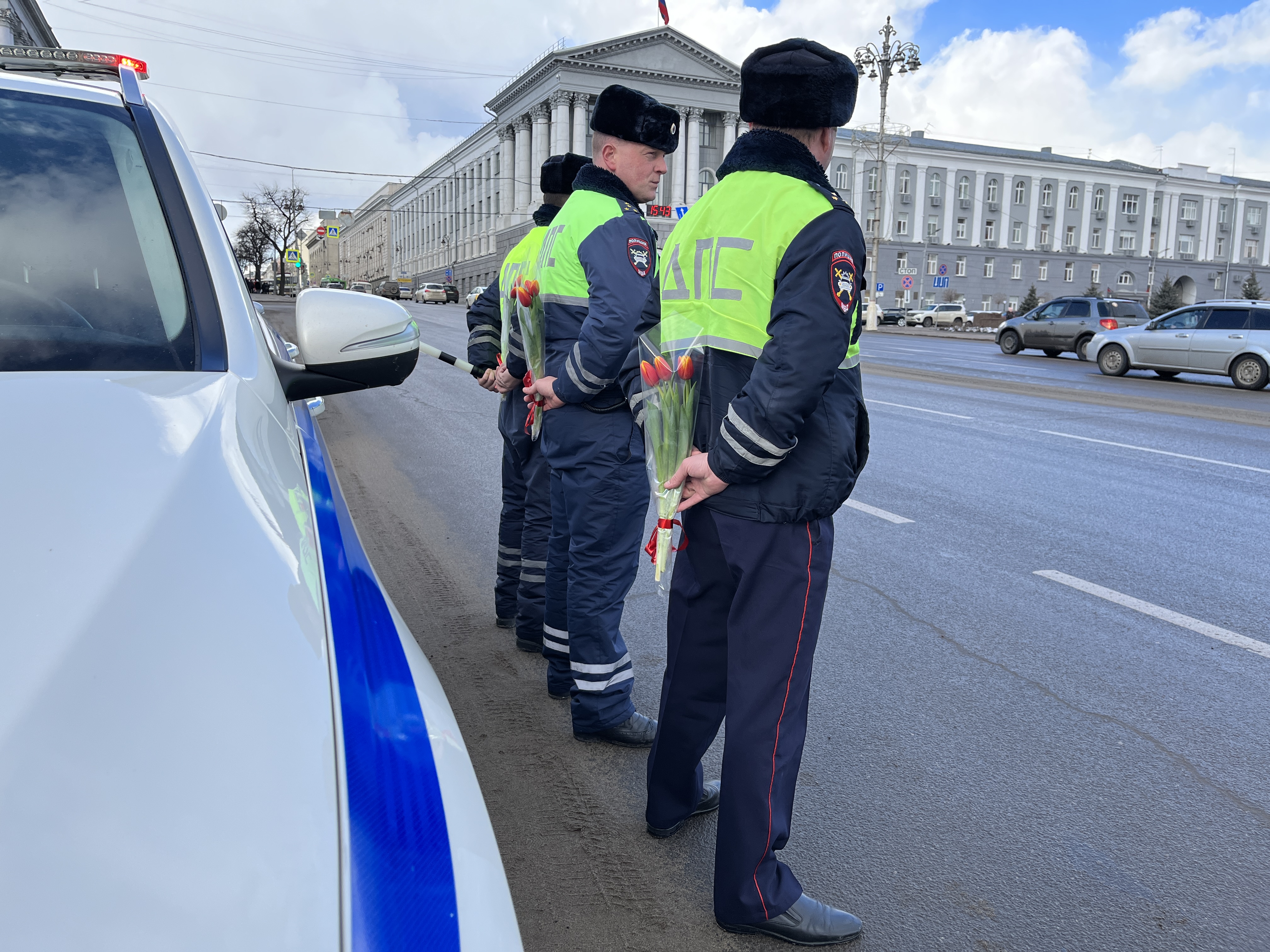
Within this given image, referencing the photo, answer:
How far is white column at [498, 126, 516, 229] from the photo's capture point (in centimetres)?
7688

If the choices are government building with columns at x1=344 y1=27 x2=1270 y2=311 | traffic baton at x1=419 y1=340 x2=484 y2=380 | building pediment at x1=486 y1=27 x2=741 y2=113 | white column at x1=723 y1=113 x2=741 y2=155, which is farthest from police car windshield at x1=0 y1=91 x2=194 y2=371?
white column at x1=723 y1=113 x2=741 y2=155

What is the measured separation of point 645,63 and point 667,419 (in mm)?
71722

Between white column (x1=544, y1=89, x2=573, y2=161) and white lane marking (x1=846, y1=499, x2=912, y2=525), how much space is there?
2506 inches

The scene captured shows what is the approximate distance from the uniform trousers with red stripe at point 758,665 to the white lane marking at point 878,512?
4.39 m

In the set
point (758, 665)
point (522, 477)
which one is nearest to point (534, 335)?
point (522, 477)

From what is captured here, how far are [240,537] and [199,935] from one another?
52 centimetres

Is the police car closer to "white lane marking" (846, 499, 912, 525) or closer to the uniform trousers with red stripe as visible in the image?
the uniform trousers with red stripe

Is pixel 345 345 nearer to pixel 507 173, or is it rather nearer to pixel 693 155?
pixel 693 155

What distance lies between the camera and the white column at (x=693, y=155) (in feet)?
226

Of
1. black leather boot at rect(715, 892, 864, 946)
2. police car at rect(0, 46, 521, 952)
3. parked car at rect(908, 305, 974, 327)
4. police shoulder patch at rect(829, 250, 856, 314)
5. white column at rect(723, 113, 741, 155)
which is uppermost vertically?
white column at rect(723, 113, 741, 155)

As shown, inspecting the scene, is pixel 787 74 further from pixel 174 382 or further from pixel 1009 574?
pixel 1009 574

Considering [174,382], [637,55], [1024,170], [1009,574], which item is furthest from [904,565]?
[1024,170]

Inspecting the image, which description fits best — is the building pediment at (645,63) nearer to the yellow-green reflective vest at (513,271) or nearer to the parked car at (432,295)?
the parked car at (432,295)

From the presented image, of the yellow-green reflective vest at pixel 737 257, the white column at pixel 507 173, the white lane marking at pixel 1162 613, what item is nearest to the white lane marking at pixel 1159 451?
the white lane marking at pixel 1162 613
